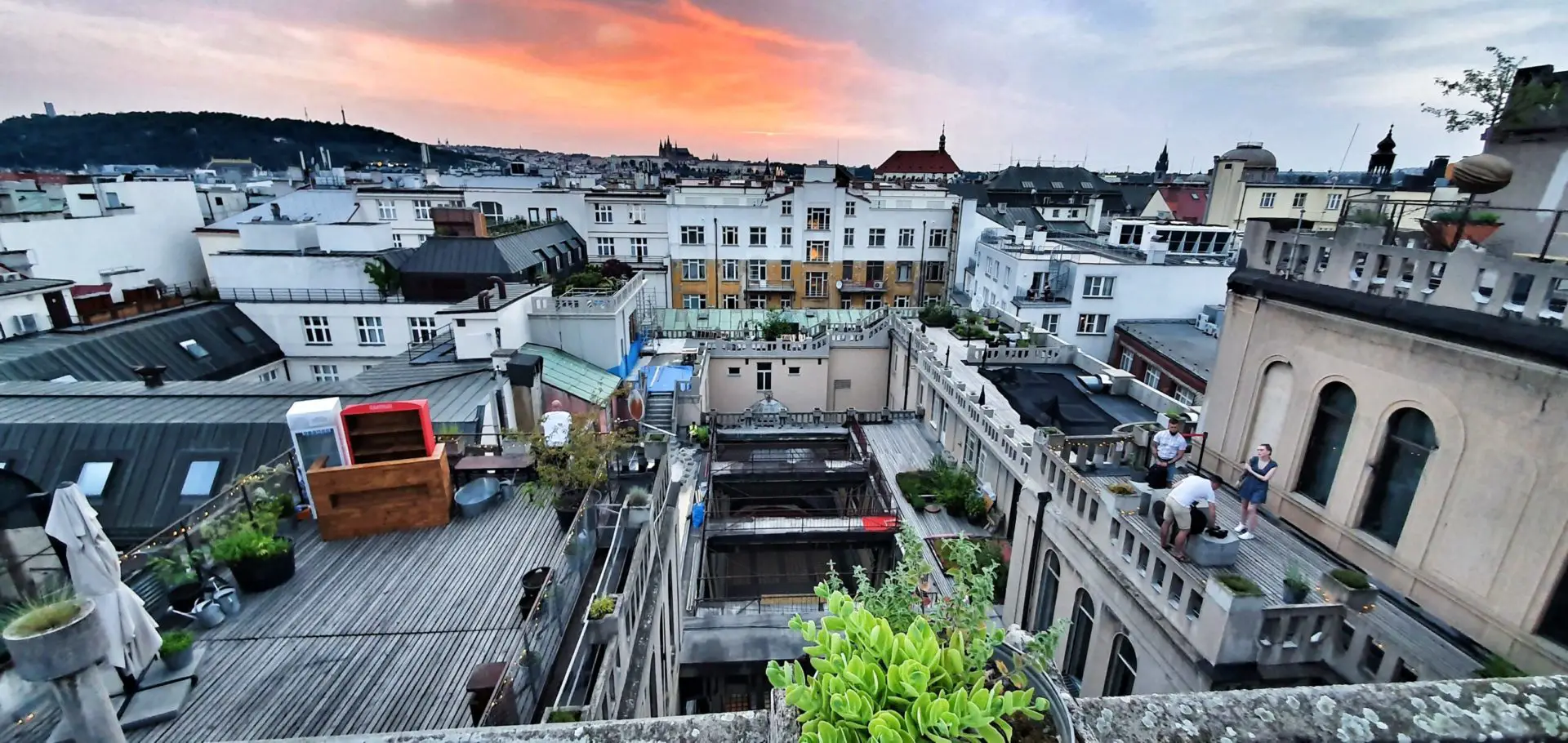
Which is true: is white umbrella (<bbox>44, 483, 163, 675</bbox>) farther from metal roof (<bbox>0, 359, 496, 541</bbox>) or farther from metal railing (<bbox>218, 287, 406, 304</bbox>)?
metal railing (<bbox>218, 287, 406, 304</bbox>)

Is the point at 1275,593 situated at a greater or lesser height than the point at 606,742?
lesser

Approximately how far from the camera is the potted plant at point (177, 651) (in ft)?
23.6

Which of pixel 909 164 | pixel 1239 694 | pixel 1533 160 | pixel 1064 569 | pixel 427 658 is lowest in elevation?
pixel 1064 569

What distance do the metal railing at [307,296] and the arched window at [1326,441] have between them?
35140mm

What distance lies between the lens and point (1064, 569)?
39.9 ft

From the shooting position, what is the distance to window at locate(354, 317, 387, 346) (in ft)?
98.6

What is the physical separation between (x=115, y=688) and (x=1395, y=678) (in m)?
15.2

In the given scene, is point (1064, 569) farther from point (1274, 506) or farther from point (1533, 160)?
point (1533, 160)

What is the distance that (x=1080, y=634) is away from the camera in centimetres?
1188

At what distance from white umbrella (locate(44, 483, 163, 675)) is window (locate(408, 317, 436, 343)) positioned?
85.8 ft

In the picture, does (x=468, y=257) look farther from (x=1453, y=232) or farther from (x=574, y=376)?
(x=1453, y=232)

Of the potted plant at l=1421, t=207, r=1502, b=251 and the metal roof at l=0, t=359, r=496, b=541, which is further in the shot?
the metal roof at l=0, t=359, r=496, b=541

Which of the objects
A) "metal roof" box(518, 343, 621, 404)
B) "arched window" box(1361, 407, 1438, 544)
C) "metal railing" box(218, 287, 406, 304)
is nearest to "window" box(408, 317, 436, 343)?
"metal railing" box(218, 287, 406, 304)

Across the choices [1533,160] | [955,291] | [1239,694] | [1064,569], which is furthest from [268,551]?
[955,291]
